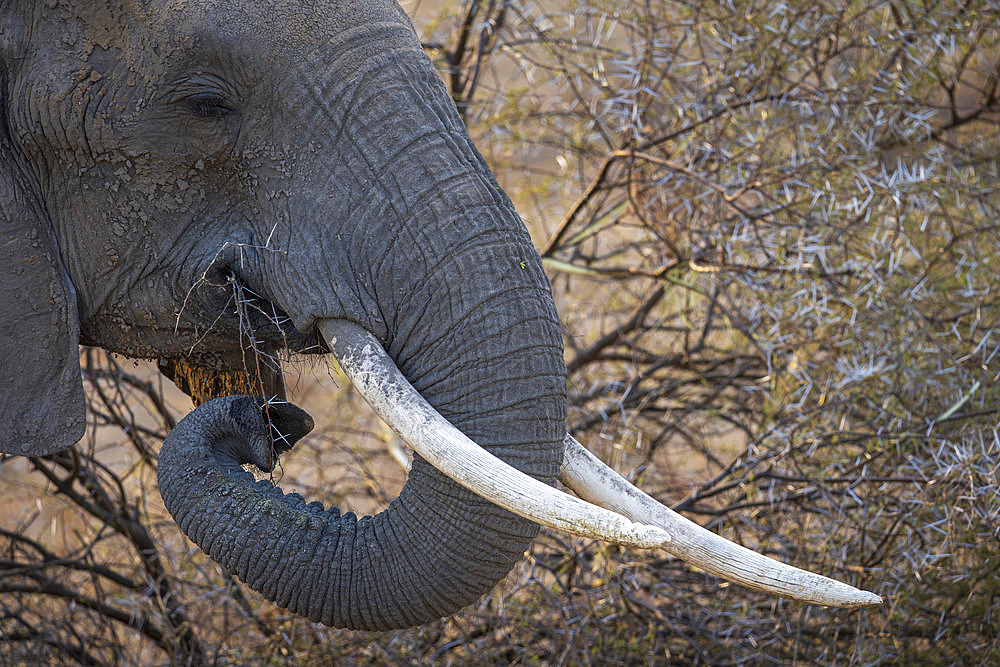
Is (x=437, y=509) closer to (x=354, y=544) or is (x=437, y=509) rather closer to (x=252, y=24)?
(x=354, y=544)

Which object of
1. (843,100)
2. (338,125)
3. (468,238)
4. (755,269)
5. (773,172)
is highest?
(843,100)

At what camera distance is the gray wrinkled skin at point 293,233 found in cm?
180

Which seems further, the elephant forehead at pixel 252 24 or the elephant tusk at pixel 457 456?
the elephant forehead at pixel 252 24

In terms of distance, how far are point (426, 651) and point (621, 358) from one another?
151 cm

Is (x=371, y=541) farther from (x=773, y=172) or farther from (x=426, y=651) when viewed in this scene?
(x=773, y=172)

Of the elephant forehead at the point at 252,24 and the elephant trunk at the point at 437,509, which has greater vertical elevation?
the elephant forehead at the point at 252,24

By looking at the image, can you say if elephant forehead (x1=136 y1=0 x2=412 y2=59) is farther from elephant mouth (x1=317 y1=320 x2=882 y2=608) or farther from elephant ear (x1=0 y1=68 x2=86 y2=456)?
elephant mouth (x1=317 y1=320 x2=882 y2=608)

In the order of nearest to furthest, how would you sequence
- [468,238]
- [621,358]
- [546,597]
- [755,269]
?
1. [468,238]
2. [546,597]
3. [755,269]
4. [621,358]

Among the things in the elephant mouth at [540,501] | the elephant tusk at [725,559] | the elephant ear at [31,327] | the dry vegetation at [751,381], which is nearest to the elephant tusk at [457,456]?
the elephant mouth at [540,501]

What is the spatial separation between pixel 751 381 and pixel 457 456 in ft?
7.92

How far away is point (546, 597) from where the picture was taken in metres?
2.98

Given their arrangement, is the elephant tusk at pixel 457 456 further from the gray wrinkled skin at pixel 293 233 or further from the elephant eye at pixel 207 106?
the elephant eye at pixel 207 106

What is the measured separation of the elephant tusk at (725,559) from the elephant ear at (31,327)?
3.39 ft

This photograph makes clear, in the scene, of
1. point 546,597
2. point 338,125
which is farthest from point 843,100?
point 338,125
